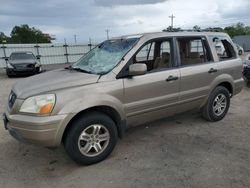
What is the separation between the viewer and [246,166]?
11.3 ft

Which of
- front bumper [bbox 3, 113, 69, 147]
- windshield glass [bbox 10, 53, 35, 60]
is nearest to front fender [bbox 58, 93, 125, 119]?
front bumper [bbox 3, 113, 69, 147]

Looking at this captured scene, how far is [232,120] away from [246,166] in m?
2.06

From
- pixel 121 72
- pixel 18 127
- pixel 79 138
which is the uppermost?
pixel 121 72

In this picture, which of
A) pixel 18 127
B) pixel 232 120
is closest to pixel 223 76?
pixel 232 120

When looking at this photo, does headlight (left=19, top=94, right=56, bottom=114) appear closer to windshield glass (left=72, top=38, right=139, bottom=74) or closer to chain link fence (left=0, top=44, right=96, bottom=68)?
windshield glass (left=72, top=38, right=139, bottom=74)

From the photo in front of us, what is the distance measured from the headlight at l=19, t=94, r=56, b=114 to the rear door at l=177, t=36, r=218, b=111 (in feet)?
7.40

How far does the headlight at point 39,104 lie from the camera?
10.4ft

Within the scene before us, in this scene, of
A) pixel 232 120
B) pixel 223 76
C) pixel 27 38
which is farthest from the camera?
pixel 27 38

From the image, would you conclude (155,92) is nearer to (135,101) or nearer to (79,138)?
(135,101)

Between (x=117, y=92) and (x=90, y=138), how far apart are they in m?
0.75

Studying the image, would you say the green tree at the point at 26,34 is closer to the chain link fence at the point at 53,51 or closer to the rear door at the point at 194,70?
the chain link fence at the point at 53,51

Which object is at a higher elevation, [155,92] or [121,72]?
[121,72]

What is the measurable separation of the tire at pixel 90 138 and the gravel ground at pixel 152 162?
153 mm

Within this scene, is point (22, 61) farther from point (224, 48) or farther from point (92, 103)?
point (92, 103)
